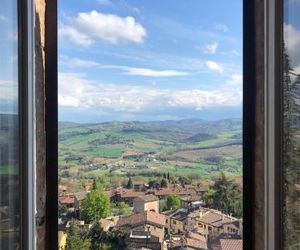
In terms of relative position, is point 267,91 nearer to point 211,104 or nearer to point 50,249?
point 211,104

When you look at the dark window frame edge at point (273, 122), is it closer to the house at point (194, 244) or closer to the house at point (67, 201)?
the house at point (194, 244)

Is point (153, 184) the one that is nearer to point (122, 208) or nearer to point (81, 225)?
point (122, 208)

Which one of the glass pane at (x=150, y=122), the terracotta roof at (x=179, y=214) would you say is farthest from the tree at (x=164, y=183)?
the terracotta roof at (x=179, y=214)

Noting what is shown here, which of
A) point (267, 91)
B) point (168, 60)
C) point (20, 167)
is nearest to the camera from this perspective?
point (20, 167)

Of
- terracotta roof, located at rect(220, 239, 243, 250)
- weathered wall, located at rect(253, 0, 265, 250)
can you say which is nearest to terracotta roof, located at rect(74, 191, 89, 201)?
terracotta roof, located at rect(220, 239, 243, 250)

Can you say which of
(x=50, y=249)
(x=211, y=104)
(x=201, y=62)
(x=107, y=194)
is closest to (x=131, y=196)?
(x=107, y=194)

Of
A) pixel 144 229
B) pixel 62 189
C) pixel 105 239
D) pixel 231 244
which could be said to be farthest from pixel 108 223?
pixel 231 244
